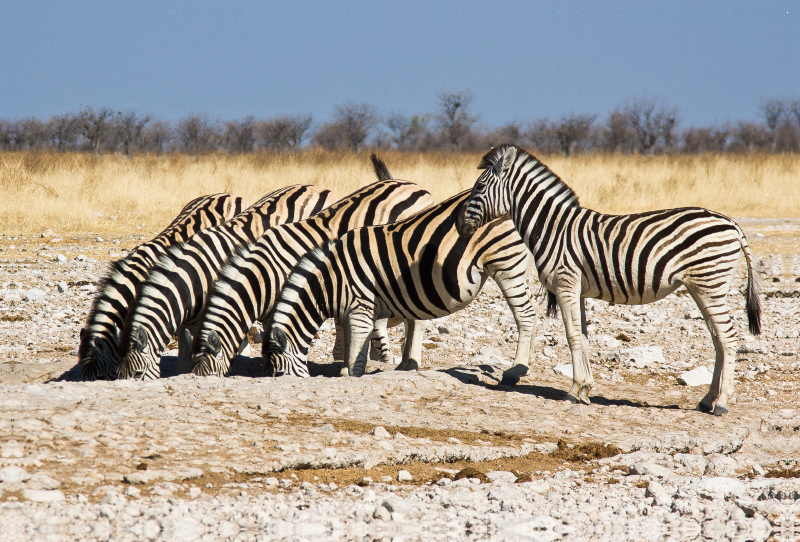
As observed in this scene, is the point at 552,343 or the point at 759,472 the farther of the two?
the point at 552,343

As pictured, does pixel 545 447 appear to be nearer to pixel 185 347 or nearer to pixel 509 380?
pixel 509 380

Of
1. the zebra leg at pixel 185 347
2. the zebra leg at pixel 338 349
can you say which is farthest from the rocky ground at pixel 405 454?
the zebra leg at pixel 185 347

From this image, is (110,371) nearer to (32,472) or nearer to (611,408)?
(32,472)

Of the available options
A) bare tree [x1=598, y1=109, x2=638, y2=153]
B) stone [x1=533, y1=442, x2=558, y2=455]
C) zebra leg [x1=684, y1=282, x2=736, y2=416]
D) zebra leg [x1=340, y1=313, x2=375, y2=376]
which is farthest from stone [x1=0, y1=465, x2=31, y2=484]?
bare tree [x1=598, y1=109, x2=638, y2=153]

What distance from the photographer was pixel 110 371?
21.5 feet

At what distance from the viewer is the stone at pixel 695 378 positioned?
23.9ft

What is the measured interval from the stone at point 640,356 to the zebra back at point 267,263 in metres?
2.45

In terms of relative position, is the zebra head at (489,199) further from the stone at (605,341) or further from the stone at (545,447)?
the stone at (605,341)

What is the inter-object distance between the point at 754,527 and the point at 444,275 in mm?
3482

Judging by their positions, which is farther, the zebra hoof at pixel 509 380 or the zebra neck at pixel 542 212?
the zebra hoof at pixel 509 380

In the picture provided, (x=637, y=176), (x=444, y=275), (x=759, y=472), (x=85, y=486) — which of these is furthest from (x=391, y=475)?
(x=637, y=176)

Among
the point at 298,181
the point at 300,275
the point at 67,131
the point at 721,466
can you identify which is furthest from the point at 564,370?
the point at 67,131

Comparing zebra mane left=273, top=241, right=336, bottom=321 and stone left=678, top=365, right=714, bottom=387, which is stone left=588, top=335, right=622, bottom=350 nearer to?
stone left=678, top=365, right=714, bottom=387

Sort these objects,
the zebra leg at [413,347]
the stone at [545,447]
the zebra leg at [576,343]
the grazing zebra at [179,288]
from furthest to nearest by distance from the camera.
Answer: the zebra leg at [413,347] < the grazing zebra at [179,288] < the zebra leg at [576,343] < the stone at [545,447]
